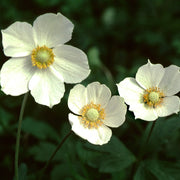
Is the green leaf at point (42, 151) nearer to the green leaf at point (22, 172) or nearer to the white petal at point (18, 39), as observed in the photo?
the green leaf at point (22, 172)

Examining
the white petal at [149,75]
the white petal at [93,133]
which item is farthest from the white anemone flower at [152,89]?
the white petal at [93,133]

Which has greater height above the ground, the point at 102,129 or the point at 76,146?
the point at 102,129

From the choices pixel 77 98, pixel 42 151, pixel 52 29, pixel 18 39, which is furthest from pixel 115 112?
pixel 42 151

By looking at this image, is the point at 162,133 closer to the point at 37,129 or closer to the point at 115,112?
the point at 115,112

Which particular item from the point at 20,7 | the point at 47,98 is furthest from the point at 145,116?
the point at 20,7

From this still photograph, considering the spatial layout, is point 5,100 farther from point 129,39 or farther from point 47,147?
point 129,39

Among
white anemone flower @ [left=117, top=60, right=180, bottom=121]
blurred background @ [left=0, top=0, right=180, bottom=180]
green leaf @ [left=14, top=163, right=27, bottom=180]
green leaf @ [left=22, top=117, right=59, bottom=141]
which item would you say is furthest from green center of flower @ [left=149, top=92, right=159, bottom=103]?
green leaf @ [left=22, top=117, right=59, bottom=141]

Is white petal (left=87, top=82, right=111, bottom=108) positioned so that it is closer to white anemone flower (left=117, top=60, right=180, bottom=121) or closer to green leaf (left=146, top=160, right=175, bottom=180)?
white anemone flower (left=117, top=60, right=180, bottom=121)
